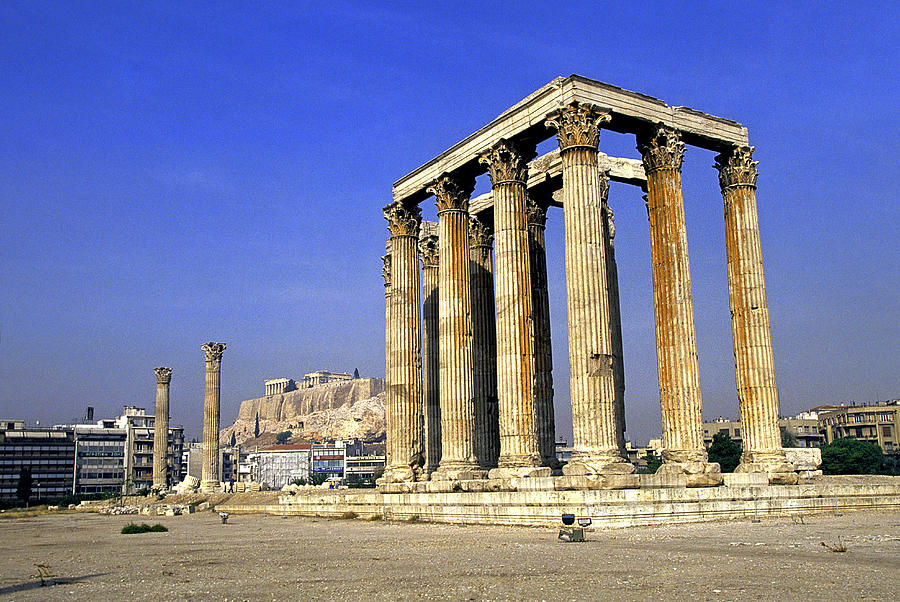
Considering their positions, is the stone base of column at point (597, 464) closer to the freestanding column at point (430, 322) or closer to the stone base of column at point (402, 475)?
the stone base of column at point (402, 475)

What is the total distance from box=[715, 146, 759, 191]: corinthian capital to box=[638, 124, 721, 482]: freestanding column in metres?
3.74

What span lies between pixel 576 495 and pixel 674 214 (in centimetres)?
1261

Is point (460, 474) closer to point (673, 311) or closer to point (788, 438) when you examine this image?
point (673, 311)

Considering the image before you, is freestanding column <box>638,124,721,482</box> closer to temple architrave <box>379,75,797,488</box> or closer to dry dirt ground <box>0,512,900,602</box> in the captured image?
temple architrave <box>379,75,797,488</box>

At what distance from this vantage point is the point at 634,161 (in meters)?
40.5

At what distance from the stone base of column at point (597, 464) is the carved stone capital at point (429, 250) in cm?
2024

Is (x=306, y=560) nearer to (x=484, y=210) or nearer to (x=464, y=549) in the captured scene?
(x=464, y=549)

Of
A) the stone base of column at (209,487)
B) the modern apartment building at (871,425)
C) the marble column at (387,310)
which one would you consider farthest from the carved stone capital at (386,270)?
the modern apartment building at (871,425)

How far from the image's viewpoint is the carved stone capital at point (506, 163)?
1389 inches

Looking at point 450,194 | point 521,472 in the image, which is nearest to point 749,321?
point 521,472

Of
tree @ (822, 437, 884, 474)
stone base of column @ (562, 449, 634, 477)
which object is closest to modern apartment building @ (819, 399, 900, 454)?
tree @ (822, 437, 884, 474)

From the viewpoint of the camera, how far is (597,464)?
91.5ft

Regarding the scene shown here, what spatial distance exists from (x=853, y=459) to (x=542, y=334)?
71.4 metres

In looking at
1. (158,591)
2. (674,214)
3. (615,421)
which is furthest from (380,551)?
(674,214)
